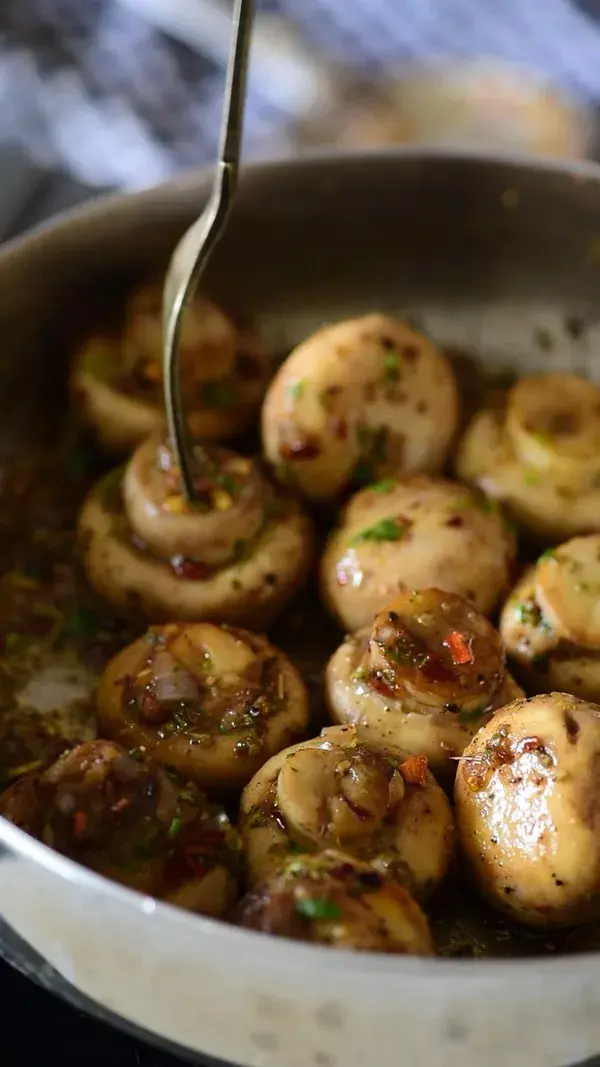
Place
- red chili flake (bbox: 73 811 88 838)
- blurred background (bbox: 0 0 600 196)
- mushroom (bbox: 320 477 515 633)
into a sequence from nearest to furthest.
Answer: red chili flake (bbox: 73 811 88 838) → mushroom (bbox: 320 477 515 633) → blurred background (bbox: 0 0 600 196)

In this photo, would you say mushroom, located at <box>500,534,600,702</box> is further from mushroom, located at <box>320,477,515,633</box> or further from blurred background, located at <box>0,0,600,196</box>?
blurred background, located at <box>0,0,600,196</box>

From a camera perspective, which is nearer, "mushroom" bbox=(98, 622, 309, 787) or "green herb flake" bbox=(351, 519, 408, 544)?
"mushroom" bbox=(98, 622, 309, 787)

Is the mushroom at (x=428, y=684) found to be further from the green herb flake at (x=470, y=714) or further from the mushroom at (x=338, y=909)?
the mushroom at (x=338, y=909)

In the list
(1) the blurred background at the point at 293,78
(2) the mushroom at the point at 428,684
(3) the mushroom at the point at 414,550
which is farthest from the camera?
(1) the blurred background at the point at 293,78

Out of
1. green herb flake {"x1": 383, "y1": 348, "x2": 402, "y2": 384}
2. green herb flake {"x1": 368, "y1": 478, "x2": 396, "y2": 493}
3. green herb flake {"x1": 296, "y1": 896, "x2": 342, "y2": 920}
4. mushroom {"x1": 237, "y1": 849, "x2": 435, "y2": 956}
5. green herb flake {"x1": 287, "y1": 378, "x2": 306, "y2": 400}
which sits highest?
green herb flake {"x1": 383, "y1": 348, "x2": 402, "y2": 384}

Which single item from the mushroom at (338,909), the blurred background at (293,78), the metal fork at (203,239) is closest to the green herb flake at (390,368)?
the metal fork at (203,239)

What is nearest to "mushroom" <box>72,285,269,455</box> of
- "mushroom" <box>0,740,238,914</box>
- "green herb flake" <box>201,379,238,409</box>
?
"green herb flake" <box>201,379,238,409</box>

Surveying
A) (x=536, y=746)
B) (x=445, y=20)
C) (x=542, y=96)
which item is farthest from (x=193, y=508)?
(x=445, y=20)
